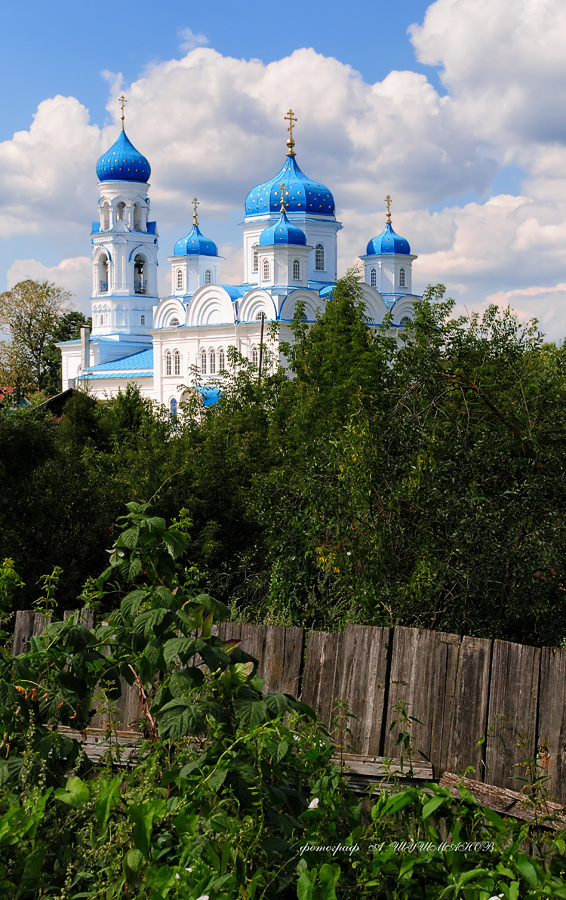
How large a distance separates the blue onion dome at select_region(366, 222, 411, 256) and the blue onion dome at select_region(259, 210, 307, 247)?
24.4 ft

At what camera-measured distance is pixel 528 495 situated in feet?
17.8

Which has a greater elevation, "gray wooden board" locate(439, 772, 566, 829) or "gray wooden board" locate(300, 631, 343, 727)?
"gray wooden board" locate(300, 631, 343, 727)

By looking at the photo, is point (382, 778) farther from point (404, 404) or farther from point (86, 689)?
point (404, 404)

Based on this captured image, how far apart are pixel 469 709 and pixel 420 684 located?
0.21 metres

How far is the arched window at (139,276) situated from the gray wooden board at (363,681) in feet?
172

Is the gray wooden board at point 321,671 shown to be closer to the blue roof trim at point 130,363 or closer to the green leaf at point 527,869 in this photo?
the green leaf at point 527,869

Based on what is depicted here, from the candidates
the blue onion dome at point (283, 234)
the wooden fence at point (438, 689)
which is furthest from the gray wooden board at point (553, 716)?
the blue onion dome at point (283, 234)

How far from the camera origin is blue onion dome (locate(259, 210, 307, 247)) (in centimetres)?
4325

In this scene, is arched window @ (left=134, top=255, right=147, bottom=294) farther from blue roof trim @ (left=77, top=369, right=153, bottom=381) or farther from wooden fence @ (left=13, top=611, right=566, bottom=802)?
wooden fence @ (left=13, top=611, right=566, bottom=802)

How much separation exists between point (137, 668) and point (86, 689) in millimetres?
198

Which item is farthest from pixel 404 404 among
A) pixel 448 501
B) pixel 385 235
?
pixel 385 235

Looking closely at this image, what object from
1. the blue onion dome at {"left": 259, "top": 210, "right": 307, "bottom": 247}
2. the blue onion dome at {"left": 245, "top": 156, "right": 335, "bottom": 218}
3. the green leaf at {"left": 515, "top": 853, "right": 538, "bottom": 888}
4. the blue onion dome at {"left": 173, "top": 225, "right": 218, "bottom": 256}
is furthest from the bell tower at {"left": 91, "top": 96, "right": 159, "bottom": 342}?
the green leaf at {"left": 515, "top": 853, "right": 538, "bottom": 888}

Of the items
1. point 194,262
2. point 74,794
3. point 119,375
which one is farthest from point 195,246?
point 74,794

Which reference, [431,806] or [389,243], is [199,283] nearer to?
[389,243]
